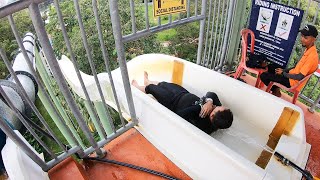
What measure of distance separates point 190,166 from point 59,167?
3.70ft

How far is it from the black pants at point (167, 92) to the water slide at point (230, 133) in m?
0.24

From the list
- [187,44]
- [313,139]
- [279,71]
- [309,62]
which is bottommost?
[187,44]

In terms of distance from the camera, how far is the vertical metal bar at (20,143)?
1359mm

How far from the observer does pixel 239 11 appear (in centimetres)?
323

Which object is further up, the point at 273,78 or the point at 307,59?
the point at 307,59

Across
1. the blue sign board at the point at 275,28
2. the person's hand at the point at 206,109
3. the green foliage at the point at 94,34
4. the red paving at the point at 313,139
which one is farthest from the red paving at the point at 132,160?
the green foliage at the point at 94,34

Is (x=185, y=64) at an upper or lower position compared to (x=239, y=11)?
lower

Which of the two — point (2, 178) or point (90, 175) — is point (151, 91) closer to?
point (90, 175)

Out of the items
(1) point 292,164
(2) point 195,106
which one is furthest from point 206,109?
(1) point 292,164

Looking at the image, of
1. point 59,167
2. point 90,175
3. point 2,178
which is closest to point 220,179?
point 90,175

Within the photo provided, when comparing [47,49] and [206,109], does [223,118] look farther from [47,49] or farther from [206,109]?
[47,49]

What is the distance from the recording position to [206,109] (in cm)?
234

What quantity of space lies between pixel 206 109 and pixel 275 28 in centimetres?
144

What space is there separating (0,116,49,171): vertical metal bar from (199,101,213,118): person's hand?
4.87 feet
